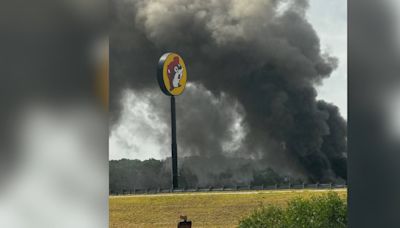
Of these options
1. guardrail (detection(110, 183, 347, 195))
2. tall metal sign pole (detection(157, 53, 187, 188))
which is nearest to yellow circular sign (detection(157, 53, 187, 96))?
tall metal sign pole (detection(157, 53, 187, 188))

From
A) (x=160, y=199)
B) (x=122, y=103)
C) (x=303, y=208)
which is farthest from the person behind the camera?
(x=122, y=103)

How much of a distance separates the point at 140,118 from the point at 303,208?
255 inches

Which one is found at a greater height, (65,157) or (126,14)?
(126,14)

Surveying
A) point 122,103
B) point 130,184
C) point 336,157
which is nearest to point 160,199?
point 130,184

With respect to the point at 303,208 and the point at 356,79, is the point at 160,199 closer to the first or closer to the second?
the point at 303,208

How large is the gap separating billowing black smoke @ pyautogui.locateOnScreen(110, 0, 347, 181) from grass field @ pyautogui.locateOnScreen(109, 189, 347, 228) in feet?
4.33

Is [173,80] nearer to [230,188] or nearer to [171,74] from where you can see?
[171,74]

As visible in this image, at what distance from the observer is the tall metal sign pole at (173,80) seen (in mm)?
12055

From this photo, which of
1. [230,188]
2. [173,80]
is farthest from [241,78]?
[230,188]

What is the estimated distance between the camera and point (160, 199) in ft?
41.6

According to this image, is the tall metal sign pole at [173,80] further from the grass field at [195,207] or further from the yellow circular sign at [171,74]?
the grass field at [195,207]

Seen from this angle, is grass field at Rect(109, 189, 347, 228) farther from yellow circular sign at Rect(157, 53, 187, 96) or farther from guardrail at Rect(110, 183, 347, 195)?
yellow circular sign at Rect(157, 53, 187, 96)

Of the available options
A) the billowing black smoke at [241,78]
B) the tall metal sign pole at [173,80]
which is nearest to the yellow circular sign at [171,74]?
the tall metal sign pole at [173,80]

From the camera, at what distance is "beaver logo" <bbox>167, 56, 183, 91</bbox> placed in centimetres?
1221
